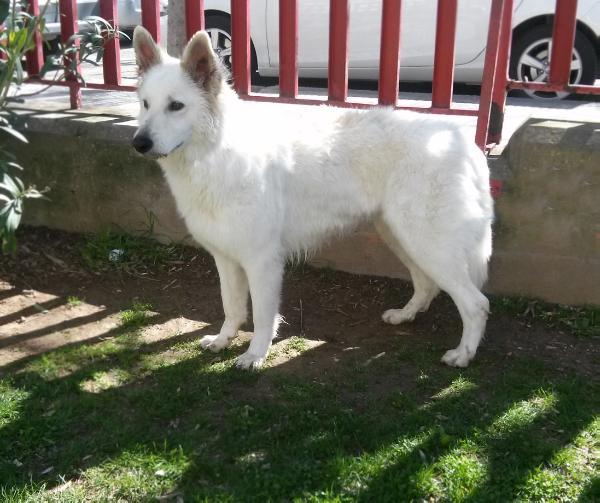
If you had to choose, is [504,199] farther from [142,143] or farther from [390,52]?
[142,143]

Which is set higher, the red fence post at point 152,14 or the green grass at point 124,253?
the red fence post at point 152,14

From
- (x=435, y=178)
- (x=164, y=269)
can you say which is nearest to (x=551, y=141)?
(x=435, y=178)

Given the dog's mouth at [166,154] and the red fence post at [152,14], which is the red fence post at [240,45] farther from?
the dog's mouth at [166,154]

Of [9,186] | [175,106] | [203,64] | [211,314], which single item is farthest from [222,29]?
[9,186]

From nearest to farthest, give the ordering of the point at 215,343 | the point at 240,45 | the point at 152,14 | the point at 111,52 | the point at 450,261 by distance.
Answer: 1. the point at 450,261
2. the point at 215,343
3. the point at 240,45
4. the point at 152,14
5. the point at 111,52

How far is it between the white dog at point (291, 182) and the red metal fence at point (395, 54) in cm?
67

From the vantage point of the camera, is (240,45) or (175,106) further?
(240,45)

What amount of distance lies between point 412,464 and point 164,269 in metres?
2.71

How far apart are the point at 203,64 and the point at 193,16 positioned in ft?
5.66

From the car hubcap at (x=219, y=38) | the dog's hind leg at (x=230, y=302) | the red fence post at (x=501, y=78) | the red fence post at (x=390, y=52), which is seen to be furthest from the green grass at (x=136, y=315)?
the car hubcap at (x=219, y=38)

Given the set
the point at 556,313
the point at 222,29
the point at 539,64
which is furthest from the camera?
the point at 222,29

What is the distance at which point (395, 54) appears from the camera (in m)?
4.42

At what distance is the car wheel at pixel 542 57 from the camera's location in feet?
25.4

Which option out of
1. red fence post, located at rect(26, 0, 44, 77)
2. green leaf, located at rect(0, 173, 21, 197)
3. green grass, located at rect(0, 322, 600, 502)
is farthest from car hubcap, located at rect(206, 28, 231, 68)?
green leaf, located at rect(0, 173, 21, 197)
